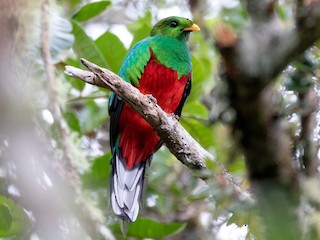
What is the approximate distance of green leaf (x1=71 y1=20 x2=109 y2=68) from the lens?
3.41 m

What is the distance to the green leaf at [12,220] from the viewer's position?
2.57 metres

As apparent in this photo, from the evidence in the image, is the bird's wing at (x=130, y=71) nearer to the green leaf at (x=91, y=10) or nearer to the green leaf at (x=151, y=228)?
the green leaf at (x=91, y=10)

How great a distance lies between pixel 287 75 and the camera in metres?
1.49

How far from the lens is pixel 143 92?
3.42 meters

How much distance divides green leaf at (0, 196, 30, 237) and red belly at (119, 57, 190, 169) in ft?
2.79

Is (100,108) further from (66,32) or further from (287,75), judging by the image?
(287,75)

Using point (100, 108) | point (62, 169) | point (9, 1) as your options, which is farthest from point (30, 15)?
point (100, 108)

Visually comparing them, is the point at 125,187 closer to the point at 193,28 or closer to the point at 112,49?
the point at 112,49

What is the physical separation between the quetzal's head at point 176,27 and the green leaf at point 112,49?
0.34 metres

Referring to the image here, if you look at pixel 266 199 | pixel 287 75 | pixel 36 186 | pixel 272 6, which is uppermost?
pixel 287 75

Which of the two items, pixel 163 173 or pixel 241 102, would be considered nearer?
pixel 241 102

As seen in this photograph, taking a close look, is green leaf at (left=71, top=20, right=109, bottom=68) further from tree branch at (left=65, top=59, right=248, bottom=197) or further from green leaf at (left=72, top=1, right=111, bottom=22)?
tree branch at (left=65, top=59, right=248, bottom=197)

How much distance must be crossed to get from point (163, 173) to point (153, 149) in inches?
20.2

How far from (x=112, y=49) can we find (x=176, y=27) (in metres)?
0.48
